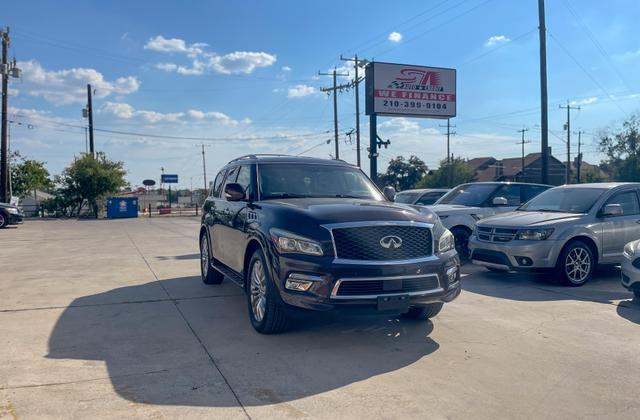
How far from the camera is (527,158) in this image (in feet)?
319

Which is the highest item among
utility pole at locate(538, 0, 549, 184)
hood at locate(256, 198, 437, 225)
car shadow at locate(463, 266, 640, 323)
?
utility pole at locate(538, 0, 549, 184)

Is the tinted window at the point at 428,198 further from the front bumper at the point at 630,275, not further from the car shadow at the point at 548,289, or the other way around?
the front bumper at the point at 630,275

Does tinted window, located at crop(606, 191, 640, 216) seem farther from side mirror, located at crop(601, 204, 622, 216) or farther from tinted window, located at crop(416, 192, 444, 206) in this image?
tinted window, located at crop(416, 192, 444, 206)

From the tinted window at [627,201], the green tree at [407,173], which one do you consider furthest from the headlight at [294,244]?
the green tree at [407,173]

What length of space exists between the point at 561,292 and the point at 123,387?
20.5 ft

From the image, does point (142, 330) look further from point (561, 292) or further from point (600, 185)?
point (600, 185)

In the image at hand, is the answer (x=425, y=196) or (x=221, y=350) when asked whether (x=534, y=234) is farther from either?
(x=425, y=196)

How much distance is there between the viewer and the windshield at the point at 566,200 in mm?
8695

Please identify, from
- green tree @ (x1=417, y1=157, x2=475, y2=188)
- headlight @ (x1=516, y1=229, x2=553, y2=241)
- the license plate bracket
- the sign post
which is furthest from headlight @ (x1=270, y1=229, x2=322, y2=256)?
green tree @ (x1=417, y1=157, x2=475, y2=188)

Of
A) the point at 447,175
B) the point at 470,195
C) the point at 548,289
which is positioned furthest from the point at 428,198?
the point at 447,175

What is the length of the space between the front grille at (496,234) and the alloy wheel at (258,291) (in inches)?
182

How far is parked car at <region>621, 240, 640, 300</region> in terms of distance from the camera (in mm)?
6590

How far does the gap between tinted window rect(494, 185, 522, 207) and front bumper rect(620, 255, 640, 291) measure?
4420 millimetres

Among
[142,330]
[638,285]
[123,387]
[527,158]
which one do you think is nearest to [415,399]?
[123,387]
